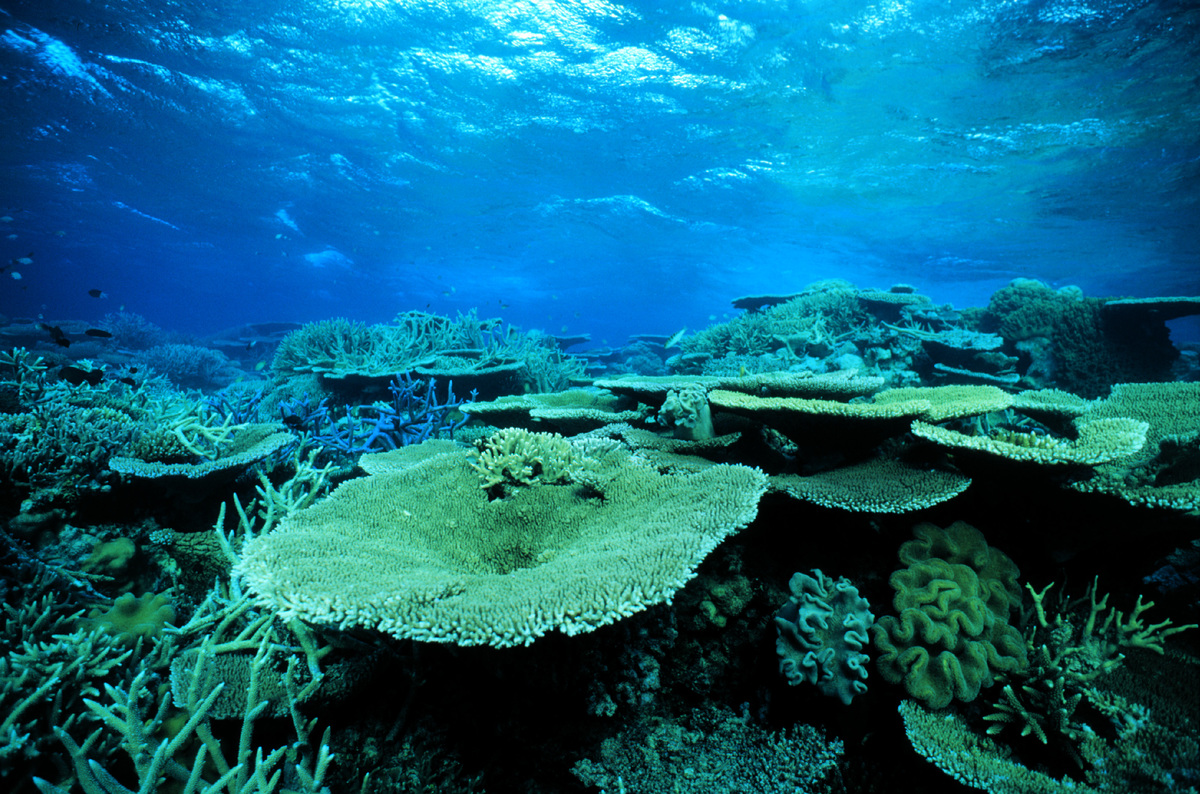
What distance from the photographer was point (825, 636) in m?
2.18

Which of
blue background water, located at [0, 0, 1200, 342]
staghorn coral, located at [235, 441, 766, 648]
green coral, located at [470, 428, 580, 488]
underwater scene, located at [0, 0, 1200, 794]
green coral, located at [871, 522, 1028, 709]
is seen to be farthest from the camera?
blue background water, located at [0, 0, 1200, 342]

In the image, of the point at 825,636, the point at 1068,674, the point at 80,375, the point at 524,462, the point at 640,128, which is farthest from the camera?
the point at 640,128

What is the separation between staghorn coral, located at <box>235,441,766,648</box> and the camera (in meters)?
1.57

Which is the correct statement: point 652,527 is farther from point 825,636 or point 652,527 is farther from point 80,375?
point 80,375

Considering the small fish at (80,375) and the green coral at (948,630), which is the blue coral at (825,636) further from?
the small fish at (80,375)

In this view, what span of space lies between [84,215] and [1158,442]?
55029 mm

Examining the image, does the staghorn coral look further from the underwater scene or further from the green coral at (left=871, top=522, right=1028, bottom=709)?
the green coral at (left=871, top=522, right=1028, bottom=709)

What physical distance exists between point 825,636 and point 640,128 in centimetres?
2064

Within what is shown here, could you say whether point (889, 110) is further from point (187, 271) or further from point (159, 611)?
point (187, 271)

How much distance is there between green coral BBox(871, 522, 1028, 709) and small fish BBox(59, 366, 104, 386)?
8.13m

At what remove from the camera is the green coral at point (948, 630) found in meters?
2.15

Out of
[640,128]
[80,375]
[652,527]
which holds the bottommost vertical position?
[652,527]

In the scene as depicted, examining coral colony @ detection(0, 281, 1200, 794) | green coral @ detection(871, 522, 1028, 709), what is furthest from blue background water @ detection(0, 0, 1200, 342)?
green coral @ detection(871, 522, 1028, 709)

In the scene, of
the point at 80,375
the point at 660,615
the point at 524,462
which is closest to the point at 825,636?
the point at 660,615
